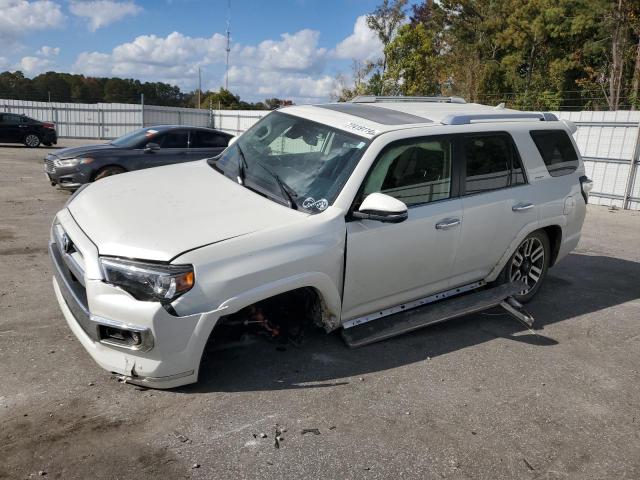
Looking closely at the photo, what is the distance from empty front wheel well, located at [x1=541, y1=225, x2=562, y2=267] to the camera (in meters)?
5.39

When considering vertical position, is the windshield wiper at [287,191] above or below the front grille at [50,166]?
above

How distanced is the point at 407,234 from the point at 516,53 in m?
37.1

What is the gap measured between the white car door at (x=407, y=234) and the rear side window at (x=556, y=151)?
130 cm

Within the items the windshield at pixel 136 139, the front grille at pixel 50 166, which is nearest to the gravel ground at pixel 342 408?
the front grille at pixel 50 166

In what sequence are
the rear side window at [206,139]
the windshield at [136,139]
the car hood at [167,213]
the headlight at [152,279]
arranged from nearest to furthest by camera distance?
the headlight at [152,279], the car hood at [167,213], the windshield at [136,139], the rear side window at [206,139]

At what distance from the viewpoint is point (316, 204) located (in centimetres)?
373

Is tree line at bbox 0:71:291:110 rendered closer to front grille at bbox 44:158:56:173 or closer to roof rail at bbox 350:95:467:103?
front grille at bbox 44:158:56:173

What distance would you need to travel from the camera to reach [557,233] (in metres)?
5.43

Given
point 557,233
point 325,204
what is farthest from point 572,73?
point 325,204

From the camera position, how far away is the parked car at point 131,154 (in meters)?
9.42

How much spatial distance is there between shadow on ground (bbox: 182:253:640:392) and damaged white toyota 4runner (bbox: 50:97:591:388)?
0.19 m

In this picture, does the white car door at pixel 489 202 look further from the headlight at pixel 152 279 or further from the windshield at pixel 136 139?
the windshield at pixel 136 139

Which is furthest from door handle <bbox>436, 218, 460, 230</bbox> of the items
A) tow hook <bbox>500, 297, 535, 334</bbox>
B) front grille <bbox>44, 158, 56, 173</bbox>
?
front grille <bbox>44, 158, 56, 173</bbox>

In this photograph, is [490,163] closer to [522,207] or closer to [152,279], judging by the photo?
[522,207]
